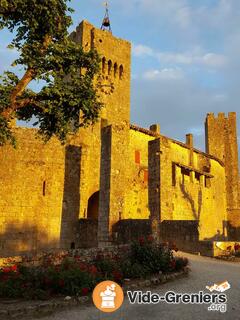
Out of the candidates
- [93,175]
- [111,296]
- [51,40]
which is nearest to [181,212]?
[93,175]

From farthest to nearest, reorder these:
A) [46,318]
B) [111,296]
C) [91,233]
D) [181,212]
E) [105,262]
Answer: [181,212], [91,233], [105,262], [111,296], [46,318]

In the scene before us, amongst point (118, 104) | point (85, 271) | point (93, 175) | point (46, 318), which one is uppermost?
point (118, 104)

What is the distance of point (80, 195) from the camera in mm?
21719

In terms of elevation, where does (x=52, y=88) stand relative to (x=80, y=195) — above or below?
above

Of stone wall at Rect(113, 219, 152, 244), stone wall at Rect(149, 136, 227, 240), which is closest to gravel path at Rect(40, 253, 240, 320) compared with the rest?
stone wall at Rect(113, 219, 152, 244)

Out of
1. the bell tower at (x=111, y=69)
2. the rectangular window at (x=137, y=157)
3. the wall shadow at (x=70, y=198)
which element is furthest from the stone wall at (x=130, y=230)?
the bell tower at (x=111, y=69)

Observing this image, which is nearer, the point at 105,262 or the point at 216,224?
the point at 105,262

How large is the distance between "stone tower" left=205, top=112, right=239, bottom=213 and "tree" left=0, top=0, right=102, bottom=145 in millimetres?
33212

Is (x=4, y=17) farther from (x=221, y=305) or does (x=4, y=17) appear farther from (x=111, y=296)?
(x=221, y=305)

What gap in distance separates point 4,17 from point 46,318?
9.41m
